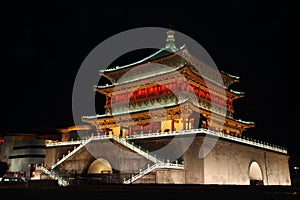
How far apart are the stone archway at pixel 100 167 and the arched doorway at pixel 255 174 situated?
566 inches

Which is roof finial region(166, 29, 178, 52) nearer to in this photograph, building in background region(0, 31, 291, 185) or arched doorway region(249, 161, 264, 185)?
building in background region(0, 31, 291, 185)

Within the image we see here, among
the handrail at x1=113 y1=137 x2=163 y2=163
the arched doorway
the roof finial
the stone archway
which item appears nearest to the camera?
the handrail at x1=113 y1=137 x2=163 y2=163

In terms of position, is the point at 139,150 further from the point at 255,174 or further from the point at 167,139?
the point at 255,174

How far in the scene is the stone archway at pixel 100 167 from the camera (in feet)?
102

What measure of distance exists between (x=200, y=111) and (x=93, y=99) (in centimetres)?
1863

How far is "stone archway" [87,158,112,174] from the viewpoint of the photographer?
31031 mm

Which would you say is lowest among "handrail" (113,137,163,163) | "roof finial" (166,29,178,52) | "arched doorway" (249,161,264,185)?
"arched doorway" (249,161,264,185)

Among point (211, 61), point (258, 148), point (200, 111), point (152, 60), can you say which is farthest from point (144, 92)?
point (258, 148)

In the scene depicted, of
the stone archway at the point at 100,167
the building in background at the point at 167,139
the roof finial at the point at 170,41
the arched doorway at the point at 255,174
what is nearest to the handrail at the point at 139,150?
the building in background at the point at 167,139

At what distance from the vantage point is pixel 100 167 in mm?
32562

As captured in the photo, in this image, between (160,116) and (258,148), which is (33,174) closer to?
(160,116)

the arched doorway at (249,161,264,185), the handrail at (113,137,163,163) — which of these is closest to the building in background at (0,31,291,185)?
the handrail at (113,137,163,163)

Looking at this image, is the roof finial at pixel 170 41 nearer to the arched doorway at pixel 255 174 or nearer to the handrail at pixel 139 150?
the handrail at pixel 139 150

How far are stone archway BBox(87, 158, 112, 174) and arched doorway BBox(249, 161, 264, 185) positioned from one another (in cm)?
1438
